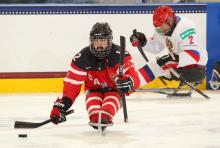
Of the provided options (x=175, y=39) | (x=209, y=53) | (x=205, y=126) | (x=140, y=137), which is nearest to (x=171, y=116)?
(x=205, y=126)

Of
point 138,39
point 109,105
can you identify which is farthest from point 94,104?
point 138,39

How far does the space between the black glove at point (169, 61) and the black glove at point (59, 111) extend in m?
2.07

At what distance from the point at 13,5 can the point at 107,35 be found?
2.90m

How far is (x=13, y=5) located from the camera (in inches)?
232

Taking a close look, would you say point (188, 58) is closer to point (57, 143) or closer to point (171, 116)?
point (171, 116)

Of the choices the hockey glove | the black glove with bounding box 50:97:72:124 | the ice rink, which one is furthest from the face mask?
the black glove with bounding box 50:97:72:124

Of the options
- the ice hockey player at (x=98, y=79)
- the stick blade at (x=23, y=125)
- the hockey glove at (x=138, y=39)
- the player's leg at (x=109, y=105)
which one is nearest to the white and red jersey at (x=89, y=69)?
the ice hockey player at (x=98, y=79)

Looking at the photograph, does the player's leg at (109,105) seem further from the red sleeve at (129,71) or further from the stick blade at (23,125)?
the stick blade at (23,125)

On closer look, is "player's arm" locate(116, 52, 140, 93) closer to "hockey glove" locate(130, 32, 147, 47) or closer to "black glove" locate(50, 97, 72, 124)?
"black glove" locate(50, 97, 72, 124)

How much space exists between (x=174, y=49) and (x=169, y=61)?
0.38 feet

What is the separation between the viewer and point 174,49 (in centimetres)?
527

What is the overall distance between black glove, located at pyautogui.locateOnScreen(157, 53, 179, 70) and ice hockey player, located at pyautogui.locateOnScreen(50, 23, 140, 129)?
6.07 feet

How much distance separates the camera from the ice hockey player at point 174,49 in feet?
16.6

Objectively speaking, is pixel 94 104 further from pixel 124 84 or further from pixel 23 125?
pixel 23 125
